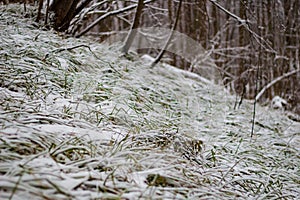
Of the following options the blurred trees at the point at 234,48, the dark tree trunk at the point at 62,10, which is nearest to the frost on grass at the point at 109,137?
the dark tree trunk at the point at 62,10

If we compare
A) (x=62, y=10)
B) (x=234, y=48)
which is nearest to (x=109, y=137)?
(x=62, y=10)

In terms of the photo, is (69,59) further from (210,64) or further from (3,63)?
(210,64)

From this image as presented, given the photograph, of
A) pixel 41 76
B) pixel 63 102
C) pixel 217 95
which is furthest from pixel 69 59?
pixel 217 95

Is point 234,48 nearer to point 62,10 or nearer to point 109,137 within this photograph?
point 62,10

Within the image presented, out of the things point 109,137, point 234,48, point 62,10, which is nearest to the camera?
point 109,137

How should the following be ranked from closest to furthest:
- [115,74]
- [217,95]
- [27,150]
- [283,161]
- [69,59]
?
[27,150] → [283,161] → [69,59] → [115,74] → [217,95]

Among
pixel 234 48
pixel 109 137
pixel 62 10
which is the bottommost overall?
pixel 109 137

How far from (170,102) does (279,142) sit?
45.1 inches

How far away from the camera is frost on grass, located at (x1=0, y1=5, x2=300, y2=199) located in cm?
137

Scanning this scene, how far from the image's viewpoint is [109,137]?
1.91 meters

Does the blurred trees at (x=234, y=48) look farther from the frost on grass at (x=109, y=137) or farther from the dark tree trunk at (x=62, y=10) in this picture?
the frost on grass at (x=109, y=137)

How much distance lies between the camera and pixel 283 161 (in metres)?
→ 2.94

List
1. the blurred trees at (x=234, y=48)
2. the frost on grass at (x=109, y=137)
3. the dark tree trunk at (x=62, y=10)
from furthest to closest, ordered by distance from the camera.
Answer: the blurred trees at (x=234, y=48)
the dark tree trunk at (x=62, y=10)
the frost on grass at (x=109, y=137)

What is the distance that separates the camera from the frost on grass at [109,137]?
4.49ft
